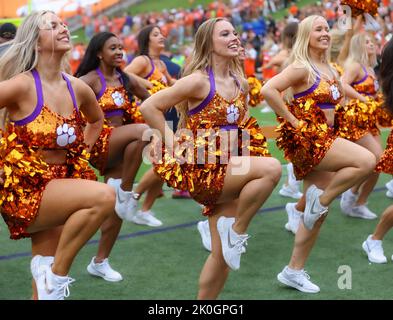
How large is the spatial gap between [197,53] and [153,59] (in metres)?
2.79

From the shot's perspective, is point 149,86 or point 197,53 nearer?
point 197,53

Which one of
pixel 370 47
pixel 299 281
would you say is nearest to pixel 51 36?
pixel 299 281

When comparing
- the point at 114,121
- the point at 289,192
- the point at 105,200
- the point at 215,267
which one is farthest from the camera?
the point at 289,192

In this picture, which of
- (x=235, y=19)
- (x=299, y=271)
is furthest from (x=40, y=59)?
(x=235, y=19)

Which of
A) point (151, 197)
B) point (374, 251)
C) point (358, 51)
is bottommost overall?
point (151, 197)

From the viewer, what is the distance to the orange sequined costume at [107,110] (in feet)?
16.2

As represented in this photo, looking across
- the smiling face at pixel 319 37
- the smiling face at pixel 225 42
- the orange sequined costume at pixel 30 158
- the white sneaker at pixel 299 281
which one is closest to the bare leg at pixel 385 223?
the white sneaker at pixel 299 281

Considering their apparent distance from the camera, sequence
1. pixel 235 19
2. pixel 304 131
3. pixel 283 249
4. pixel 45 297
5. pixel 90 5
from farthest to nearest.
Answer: pixel 90 5
pixel 235 19
pixel 283 249
pixel 304 131
pixel 45 297

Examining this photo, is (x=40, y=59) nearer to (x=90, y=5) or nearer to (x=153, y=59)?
(x=153, y=59)

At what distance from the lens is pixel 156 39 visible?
6.62m

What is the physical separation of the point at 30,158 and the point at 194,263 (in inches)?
80.1

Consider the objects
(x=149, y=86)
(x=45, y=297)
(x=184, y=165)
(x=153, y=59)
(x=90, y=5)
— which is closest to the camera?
(x=45, y=297)

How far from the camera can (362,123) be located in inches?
230

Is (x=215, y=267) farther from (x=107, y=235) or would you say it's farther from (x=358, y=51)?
(x=358, y=51)
